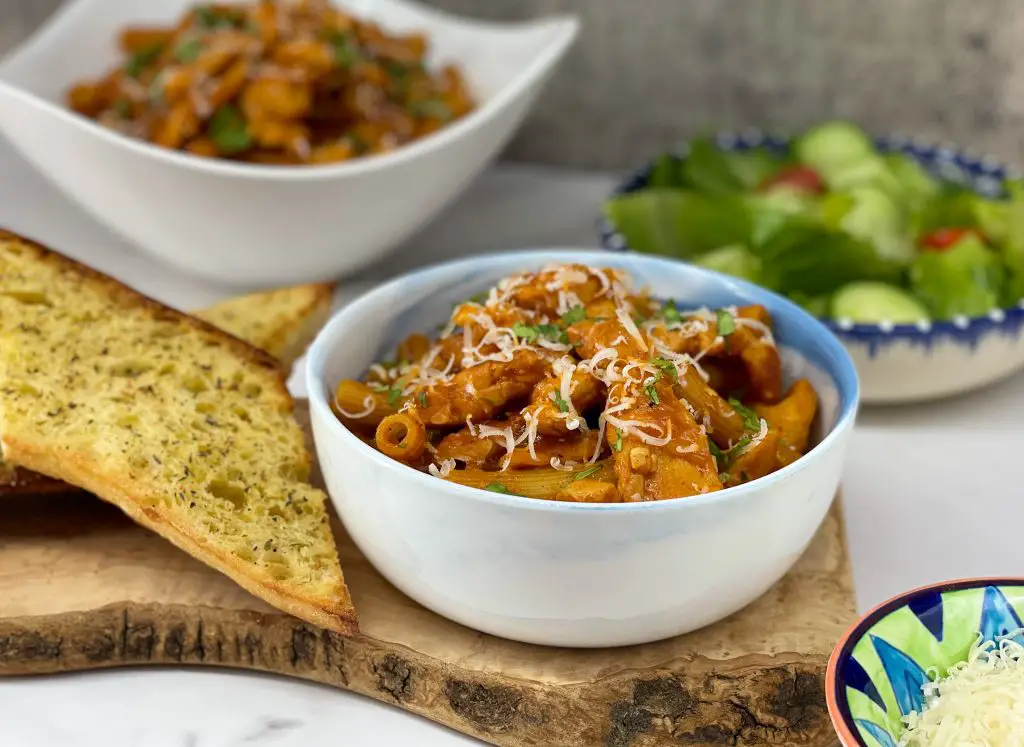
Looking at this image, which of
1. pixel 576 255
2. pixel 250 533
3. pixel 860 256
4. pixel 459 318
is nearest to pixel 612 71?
pixel 860 256

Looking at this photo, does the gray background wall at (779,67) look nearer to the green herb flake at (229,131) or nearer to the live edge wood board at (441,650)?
the green herb flake at (229,131)

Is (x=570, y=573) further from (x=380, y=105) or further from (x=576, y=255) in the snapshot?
(x=380, y=105)

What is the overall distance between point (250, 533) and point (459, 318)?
0.42m

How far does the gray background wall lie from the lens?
3164mm

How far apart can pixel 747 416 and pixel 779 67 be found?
2.03 metres

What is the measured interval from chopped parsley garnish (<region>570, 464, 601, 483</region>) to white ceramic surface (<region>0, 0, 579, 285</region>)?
112 cm

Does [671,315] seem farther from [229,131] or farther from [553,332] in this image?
[229,131]

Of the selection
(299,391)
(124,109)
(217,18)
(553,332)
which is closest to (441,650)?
(553,332)

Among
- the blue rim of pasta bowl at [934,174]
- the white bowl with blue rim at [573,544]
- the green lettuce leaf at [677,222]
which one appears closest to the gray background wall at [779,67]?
the blue rim of pasta bowl at [934,174]

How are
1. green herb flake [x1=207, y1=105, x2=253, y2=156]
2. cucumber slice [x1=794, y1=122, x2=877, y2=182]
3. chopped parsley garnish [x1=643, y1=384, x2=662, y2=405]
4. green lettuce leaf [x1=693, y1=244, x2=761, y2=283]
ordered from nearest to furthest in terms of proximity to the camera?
chopped parsley garnish [x1=643, y1=384, x2=662, y2=405]
green lettuce leaf [x1=693, y1=244, x2=761, y2=283]
green herb flake [x1=207, y1=105, x2=253, y2=156]
cucumber slice [x1=794, y1=122, x2=877, y2=182]

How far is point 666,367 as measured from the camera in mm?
1486

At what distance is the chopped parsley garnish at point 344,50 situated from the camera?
2586 millimetres

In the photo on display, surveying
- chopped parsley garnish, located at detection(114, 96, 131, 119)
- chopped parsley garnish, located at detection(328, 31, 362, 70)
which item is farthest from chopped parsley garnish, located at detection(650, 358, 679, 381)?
chopped parsley garnish, located at detection(114, 96, 131, 119)

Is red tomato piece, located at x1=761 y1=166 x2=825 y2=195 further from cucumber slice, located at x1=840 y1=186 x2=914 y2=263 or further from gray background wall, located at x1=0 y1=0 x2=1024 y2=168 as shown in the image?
gray background wall, located at x1=0 y1=0 x2=1024 y2=168
